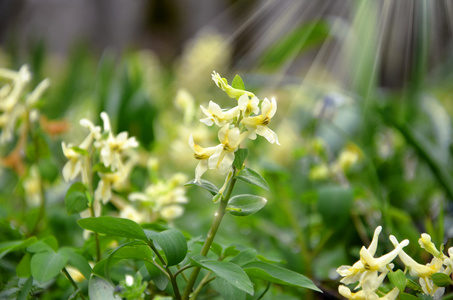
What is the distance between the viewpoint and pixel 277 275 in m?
0.33

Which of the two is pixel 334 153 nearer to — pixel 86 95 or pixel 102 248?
pixel 102 248

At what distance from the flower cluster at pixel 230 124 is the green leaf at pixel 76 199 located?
12 cm

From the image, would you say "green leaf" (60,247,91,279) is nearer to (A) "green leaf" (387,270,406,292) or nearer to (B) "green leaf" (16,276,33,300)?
(B) "green leaf" (16,276,33,300)

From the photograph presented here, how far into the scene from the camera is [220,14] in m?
3.23

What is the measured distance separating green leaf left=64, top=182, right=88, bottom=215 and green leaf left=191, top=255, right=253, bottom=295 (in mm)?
125

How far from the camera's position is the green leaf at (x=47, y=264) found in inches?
13.5

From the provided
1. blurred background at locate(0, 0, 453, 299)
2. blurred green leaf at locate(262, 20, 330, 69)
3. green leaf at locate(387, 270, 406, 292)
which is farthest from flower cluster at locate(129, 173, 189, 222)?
blurred green leaf at locate(262, 20, 330, 69)

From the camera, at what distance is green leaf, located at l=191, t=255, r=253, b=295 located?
297mm

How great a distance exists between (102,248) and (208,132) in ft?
1.20

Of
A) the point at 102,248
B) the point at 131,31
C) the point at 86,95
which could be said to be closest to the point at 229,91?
the point at 102,248

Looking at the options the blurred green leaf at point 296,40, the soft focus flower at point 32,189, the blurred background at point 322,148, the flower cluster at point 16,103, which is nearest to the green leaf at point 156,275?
the blurred background at point 322,148

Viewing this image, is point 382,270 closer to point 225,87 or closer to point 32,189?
point 225,87

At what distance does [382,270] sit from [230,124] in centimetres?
15

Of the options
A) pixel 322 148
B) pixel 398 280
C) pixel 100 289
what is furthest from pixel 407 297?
pixel 322 148
